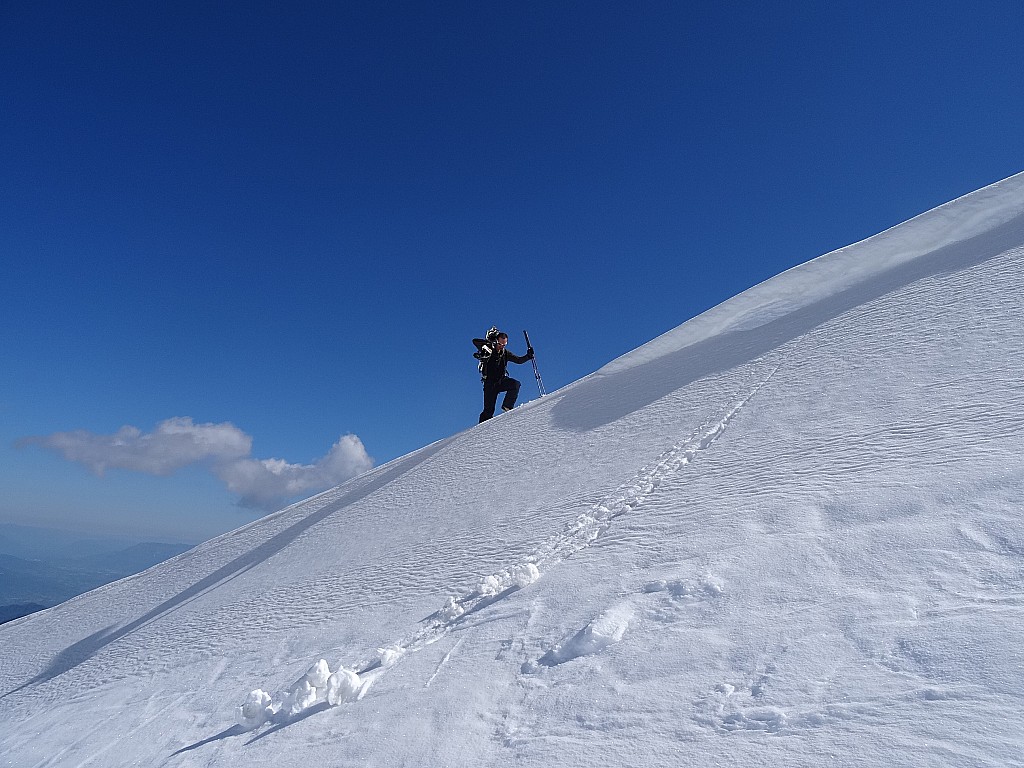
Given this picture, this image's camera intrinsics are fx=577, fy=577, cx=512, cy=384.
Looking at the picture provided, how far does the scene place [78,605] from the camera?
9156mm

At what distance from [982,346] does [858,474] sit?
241cm

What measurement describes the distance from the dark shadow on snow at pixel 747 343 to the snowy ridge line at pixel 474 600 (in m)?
2.06

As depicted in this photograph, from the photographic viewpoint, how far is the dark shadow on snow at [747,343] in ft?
24.6

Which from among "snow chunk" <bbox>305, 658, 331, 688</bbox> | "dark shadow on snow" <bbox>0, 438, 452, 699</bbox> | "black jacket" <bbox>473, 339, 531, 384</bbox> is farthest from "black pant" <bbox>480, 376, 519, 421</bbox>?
"snow chunk" <bbox>305, 658, 331, 688</bbox>

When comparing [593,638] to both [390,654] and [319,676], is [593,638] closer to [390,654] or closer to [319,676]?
[390,654]

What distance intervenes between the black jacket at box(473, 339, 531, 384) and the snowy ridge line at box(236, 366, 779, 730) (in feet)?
21.8

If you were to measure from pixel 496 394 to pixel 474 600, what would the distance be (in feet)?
26.2

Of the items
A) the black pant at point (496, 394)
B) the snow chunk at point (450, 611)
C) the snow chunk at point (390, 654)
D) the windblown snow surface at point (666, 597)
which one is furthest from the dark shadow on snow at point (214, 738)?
the black pant at point (496, 394)

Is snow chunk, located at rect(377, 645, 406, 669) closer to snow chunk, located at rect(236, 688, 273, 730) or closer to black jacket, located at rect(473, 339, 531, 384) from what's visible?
snow chunk, located at rect(236, 688, 273, 730)

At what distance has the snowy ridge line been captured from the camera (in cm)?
348

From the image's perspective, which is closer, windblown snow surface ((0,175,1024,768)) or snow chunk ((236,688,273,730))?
windblown snow surface ((0,175,1024,768))

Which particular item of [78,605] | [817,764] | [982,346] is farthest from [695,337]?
[78,605]

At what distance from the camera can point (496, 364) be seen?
478 inches

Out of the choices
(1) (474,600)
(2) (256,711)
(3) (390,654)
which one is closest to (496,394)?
(1) (474,600)
